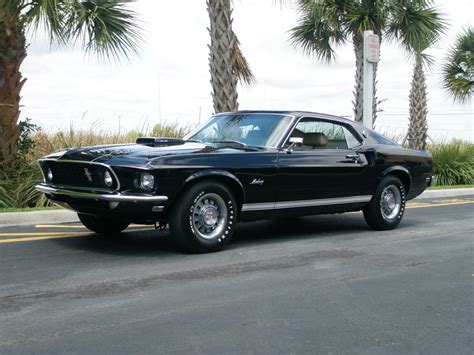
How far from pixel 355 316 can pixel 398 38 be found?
16.5 m

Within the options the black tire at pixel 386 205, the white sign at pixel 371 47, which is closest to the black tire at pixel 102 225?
the black tire at pixel 386 205

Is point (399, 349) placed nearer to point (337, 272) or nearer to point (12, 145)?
point (337, 272)

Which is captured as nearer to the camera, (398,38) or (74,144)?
(74,144)

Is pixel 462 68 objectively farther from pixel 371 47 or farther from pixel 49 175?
pixel 49 175

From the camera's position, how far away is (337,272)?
605cm

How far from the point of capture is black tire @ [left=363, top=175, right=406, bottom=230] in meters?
8.52

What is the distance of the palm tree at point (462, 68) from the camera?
23.8m

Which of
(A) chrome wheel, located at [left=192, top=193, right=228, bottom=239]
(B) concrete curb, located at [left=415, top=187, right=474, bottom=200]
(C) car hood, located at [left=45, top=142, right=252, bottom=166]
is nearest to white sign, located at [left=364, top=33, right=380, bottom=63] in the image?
(B) concrete curb, located at [left=415, top=187, right=474, bottom=200]

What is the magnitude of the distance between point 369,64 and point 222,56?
12.6 ft

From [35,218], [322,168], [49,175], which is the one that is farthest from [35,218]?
[322,168]

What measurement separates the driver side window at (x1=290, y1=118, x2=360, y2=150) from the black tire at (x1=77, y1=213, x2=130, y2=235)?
8.00 ft

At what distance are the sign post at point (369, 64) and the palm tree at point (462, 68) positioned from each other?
34.3ft

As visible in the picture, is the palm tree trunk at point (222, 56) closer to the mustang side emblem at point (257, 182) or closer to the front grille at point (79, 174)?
the mustang side emblem at point (257, 182)

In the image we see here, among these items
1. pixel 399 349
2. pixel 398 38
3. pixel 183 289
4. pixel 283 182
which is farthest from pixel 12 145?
pixel 398 38
